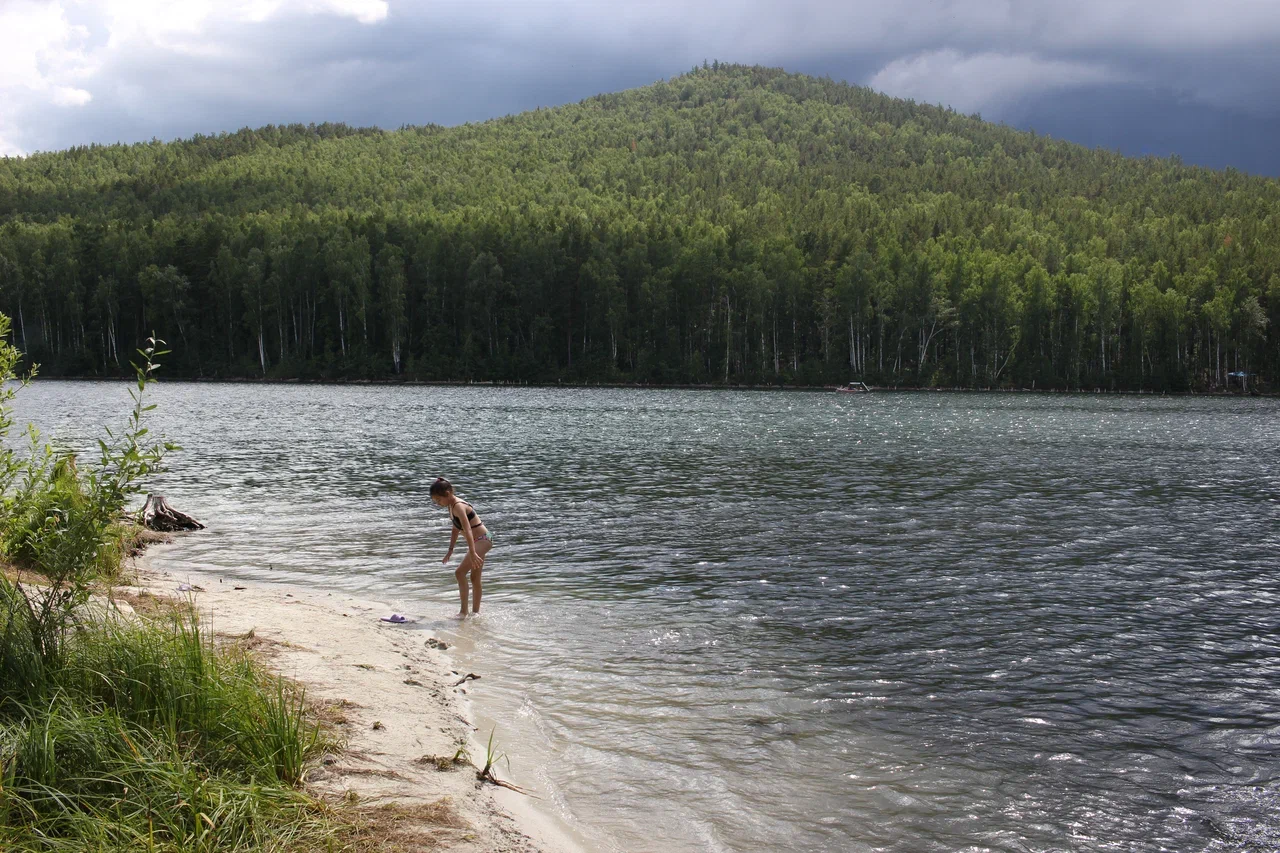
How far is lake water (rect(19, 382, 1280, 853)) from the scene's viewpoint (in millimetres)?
8836

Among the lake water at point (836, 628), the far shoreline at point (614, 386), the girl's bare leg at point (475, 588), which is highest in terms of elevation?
the far shoreline at point (614, 386)

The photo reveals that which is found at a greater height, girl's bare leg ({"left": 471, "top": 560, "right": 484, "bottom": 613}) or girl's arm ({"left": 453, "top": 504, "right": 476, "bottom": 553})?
girl's arm ({"left": 453, "top": 504, "right": 476, "bottom": 553})

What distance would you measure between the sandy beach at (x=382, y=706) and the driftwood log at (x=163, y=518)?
6.35 metres

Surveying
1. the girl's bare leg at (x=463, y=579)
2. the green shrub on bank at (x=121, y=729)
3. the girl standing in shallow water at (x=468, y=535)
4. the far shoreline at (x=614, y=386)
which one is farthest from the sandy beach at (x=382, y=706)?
the far shoreline at (x=614, y=386)

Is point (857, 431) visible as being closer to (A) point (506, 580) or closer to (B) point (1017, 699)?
(A) point (506, 580)

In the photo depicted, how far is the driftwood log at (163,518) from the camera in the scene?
76.2 ft

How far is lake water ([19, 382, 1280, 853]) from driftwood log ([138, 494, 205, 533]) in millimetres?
669

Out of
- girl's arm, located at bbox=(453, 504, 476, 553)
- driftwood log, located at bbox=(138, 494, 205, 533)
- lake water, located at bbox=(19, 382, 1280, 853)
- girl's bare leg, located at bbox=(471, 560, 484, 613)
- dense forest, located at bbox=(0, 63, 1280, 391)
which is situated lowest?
lake water, located at bbox=(19, 382, 1280, 853)

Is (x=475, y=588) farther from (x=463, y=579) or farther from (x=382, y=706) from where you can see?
(x=382, y=706)

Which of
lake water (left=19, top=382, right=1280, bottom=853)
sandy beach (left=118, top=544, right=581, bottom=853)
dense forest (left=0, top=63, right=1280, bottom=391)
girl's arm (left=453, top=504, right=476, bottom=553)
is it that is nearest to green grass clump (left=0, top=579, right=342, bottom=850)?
sandy beach (left=118, top=544, right=581, bottom=853)

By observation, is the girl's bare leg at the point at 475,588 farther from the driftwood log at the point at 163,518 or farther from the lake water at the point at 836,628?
the driftwood log at the point at 163,518

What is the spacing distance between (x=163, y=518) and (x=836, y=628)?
1747 centimetres

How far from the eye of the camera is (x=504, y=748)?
9789 mm

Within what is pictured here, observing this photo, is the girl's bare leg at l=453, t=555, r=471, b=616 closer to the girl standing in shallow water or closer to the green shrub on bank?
the girl standing in shallow water
